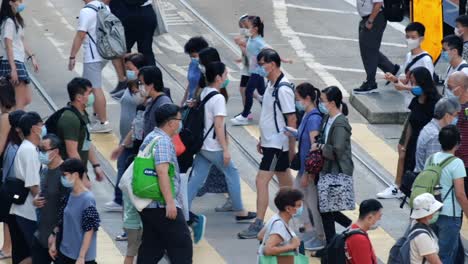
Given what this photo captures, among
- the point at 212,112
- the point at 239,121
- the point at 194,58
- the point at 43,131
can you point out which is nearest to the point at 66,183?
the point at 43,131

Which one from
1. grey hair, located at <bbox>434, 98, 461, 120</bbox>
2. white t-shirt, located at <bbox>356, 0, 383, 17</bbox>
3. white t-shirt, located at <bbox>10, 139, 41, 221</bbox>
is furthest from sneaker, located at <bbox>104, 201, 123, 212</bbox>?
white t-shirt, located at <bbox>356, 0, 383, 17</bbox>

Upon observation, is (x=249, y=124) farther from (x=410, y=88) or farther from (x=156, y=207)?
(x=156, y=207)

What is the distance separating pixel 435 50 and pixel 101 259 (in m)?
6.41

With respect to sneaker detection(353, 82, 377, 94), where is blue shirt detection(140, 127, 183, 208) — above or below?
above

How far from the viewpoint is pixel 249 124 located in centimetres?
1811

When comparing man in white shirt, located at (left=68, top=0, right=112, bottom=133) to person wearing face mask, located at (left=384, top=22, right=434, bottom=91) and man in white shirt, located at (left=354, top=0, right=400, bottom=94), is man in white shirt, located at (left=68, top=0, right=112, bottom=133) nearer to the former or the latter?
man in white shirt, located at (left=354, top=0, right=400, bottom=94)

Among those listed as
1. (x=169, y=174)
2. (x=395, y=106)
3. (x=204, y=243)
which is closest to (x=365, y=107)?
(x=395, y=106)

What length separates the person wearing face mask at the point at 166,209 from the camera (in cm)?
1230

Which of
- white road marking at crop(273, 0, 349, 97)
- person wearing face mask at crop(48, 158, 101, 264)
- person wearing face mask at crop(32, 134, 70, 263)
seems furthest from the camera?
white road marking at crop(273, 0, 349, 97)

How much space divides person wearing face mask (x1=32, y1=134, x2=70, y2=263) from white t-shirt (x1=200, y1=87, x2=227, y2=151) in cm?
218

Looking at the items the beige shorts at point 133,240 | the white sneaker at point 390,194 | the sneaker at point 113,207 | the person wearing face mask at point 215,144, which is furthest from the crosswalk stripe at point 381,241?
the beige shorts at point 133,240

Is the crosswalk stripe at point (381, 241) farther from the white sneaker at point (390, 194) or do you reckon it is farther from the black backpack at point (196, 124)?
the black backpack at point (196, 124)

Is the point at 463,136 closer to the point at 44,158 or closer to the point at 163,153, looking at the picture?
the point at 163,153

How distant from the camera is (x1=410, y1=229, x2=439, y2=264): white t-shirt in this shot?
11.6 meters
